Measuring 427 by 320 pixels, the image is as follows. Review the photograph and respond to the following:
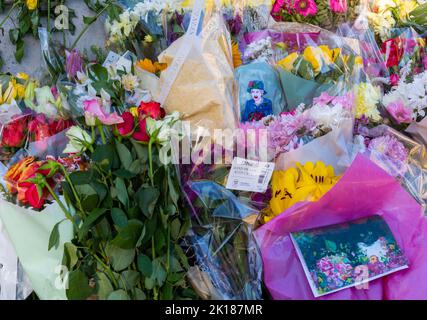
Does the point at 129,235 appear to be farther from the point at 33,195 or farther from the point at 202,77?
the point at 202,77

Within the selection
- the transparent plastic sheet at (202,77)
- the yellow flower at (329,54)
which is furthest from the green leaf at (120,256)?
the yellow flower at (329,54)

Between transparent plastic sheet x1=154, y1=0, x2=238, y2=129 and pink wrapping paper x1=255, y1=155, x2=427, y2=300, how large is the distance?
0.39 m

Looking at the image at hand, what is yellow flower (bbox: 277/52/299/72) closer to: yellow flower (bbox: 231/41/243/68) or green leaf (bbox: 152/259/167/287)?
yellow flower (bbox: 231/41/243/68)

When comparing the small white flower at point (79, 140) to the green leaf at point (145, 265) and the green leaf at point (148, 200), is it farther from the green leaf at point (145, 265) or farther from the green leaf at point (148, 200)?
the green leaf at point (145, 265)

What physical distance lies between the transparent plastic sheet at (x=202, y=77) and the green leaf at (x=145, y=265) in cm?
49

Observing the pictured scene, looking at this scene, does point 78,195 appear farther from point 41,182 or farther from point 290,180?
point 290,180

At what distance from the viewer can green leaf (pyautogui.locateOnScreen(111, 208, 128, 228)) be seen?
144 cm

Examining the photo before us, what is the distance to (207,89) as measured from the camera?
179cm

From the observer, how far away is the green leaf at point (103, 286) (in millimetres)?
1422

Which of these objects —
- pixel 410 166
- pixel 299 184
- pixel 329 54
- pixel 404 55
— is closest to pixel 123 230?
pixel 299 184

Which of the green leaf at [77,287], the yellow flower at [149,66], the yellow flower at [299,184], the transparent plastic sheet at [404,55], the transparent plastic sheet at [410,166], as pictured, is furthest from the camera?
the transparent plastic sheet at [404,55]

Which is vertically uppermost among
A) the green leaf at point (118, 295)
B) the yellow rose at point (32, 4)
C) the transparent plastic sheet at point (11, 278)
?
the yellow rose at point (32, 4)
